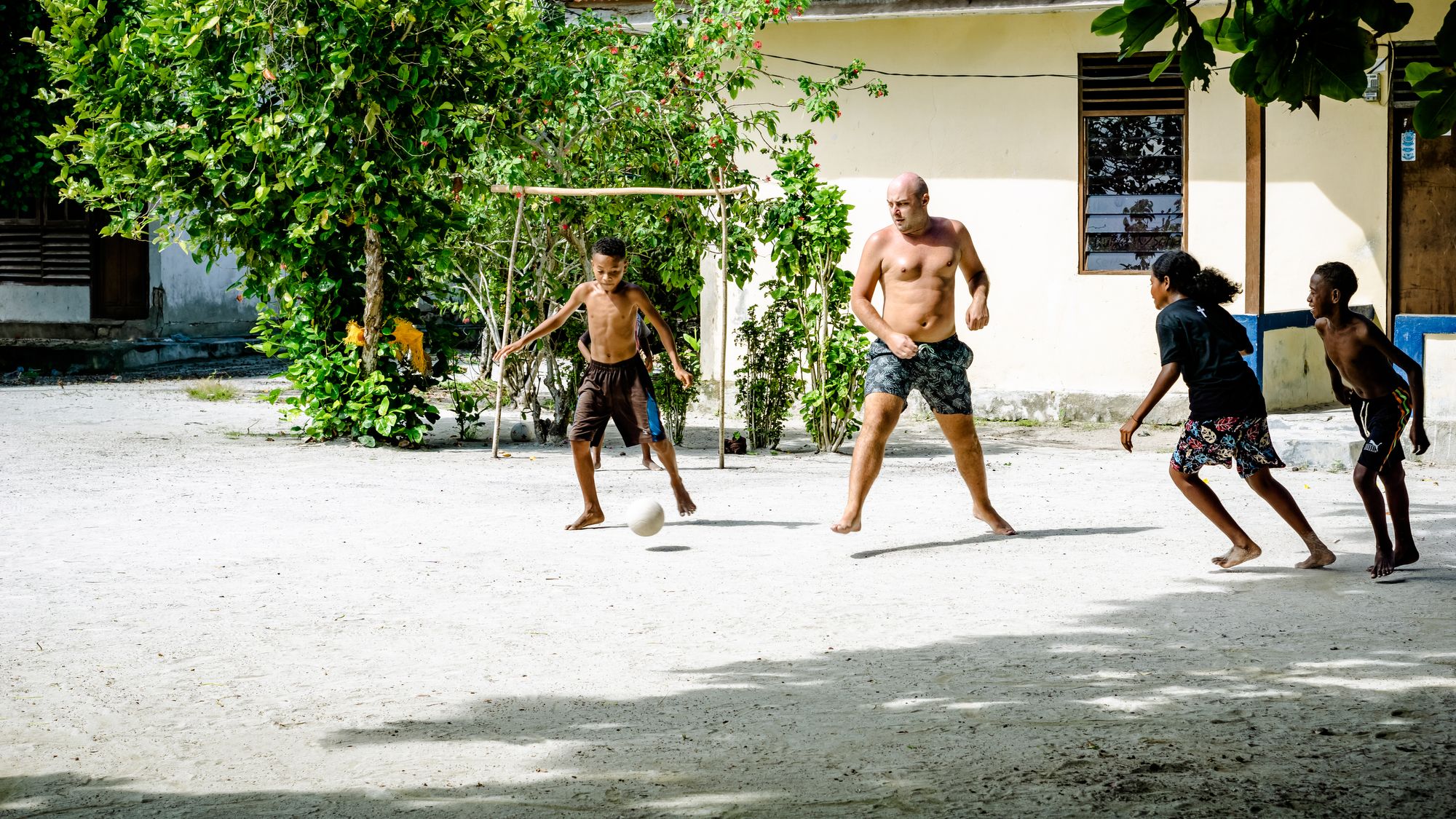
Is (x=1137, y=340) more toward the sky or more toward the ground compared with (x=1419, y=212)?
more toward the ground

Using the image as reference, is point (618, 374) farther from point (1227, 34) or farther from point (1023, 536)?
point (1227, 34)

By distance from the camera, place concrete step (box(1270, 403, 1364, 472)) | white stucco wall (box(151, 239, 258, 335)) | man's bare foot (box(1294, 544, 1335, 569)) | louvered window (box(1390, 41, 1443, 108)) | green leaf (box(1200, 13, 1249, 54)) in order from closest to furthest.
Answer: green leaf (box(1200, 13, 1249, 54)) < man's bare foot (box(1294, 544, 1335, 569)) < concrete step (box(1270, 403, 1364, 472)) < louvered window (box(1390, 41, 1443, 108)) < white stucco wall (box(151, 239, 258, 335))

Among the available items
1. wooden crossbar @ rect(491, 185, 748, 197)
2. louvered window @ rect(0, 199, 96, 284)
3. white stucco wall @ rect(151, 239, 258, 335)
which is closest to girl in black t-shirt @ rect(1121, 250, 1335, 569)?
wooden crossbar @ rect(491, 185, 748, 197)

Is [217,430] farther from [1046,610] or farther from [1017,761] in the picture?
[1017,761]

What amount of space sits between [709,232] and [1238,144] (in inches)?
180

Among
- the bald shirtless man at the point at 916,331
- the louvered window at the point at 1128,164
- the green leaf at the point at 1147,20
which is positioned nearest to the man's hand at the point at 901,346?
the bald shirtless man at the point at 916,331

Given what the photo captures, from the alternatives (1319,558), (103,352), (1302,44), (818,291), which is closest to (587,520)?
(1319,558)

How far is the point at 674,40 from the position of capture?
11.5 metres

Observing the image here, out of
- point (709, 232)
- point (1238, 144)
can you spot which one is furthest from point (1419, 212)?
point (709, 232)

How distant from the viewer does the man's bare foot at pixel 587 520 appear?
7.94 m

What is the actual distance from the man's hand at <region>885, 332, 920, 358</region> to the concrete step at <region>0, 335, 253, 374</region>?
1262cm

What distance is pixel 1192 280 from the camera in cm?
678

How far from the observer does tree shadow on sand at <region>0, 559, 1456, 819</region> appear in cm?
371

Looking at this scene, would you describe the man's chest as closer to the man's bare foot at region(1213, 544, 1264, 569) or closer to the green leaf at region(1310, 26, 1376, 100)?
the man's bare foot at region(1213, 544, 1264, 569)
